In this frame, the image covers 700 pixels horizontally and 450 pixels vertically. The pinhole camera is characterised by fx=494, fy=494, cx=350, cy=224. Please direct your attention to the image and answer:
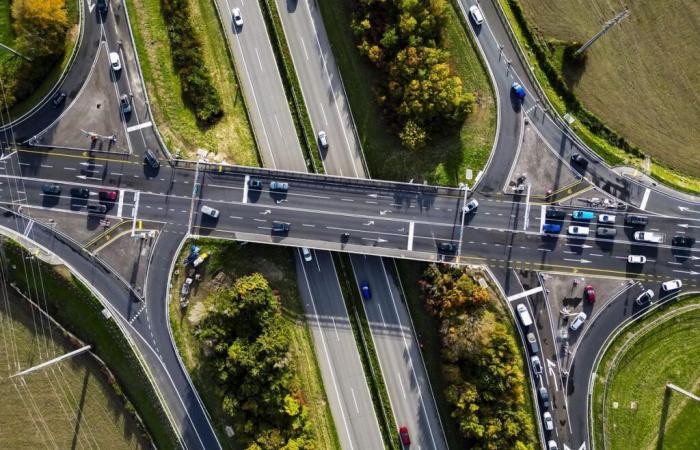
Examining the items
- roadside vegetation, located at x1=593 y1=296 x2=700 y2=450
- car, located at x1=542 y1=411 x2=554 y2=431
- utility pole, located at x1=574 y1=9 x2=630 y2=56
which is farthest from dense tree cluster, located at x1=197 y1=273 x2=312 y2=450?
utility pole, located at x1=574 y1=9 x2=630 y2=56

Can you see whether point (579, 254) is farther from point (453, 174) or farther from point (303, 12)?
point (303, 12)

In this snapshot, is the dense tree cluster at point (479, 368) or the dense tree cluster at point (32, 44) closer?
the dense tree cluster at point (479, 368)

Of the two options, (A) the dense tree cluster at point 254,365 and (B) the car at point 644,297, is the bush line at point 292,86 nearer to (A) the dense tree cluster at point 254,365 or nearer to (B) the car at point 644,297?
(A) the dense tree cluster at point 254,365

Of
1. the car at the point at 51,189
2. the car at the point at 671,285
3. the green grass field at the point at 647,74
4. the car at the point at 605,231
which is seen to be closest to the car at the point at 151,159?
the car at the point at 51,189

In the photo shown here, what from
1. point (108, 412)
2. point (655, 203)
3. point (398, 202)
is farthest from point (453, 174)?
point (108, 412)

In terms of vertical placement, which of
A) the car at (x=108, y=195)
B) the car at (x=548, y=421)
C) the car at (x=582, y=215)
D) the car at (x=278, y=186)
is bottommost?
the car at (x=548, y=421)

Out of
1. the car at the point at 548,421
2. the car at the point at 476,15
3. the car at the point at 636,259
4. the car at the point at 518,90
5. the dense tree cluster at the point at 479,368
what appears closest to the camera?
the dense tree cluster at the point at 479,368

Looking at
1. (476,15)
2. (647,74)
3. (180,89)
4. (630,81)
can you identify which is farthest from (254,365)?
(647,74)
